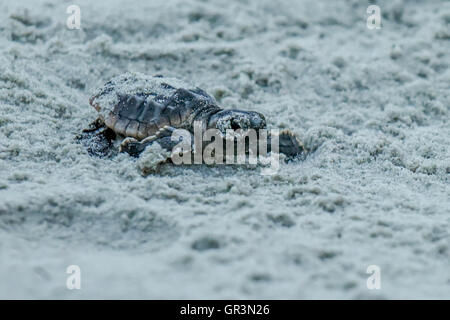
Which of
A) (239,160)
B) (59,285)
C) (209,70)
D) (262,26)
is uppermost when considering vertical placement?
(262,26)

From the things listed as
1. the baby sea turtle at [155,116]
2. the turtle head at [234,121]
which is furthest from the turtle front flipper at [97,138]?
the turtle head at [234,121]

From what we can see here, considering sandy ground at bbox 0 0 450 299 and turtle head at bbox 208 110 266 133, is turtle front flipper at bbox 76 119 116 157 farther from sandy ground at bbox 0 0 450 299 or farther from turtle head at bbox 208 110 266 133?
turtle head at bbox 208 110 266 133

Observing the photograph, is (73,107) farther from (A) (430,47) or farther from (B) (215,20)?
(A) (430,47)

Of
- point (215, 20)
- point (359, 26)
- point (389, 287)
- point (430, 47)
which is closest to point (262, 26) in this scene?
point (215, 20)

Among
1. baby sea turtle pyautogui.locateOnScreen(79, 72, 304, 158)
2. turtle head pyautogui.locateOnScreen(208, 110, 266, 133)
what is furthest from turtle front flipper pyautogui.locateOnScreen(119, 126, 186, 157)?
turtle head pyautogui.locateOnScreen(208, 110, 266, 133)

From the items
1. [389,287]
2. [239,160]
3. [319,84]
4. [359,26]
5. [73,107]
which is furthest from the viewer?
[359,26]

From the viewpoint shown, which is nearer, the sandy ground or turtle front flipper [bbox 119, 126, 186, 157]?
the sandy ground

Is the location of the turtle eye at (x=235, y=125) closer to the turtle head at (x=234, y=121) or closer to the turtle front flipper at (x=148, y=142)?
the turtle head at (x=234, y=121)
